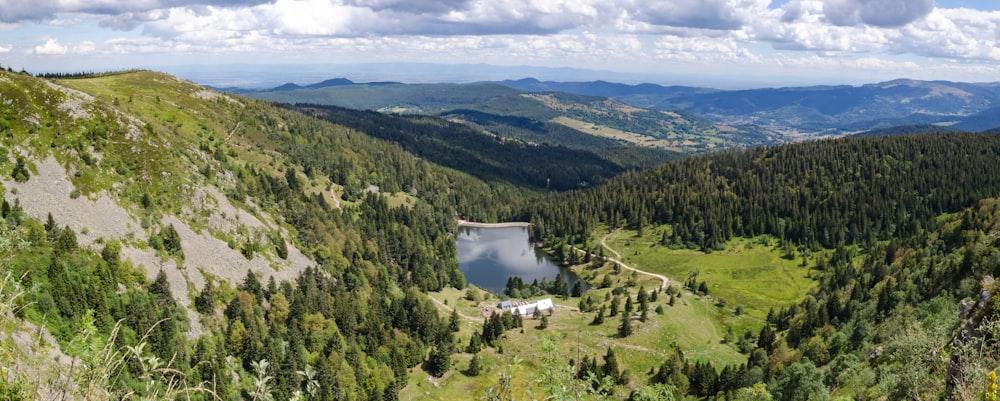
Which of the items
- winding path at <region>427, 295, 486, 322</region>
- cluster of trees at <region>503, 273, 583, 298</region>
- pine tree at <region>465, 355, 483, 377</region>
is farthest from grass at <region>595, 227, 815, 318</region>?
pine tree at <region>465, 355, 483, 377</region>

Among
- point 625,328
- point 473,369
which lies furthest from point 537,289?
point 473,369

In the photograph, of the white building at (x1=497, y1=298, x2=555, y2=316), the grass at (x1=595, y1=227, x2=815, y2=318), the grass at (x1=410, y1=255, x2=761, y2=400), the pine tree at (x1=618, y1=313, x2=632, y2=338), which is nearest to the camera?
the grass at (x1=410, y1=255, x2=761, y2=400)

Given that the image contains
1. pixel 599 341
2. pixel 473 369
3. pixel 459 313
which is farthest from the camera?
pixel 459 313

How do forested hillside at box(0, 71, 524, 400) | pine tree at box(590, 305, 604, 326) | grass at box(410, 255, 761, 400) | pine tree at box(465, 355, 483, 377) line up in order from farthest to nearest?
pine tree at box(590, 305, 604, 326) → pine tree at box(465, 355, 483, 377) → grass at box(410, 255, 761, 400) → forested hillside at box(0, 71, 524, 400)

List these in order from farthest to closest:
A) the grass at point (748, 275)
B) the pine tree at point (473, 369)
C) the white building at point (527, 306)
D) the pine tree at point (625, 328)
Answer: the grass at point (748, 275) → the white building at point (527, 306) → the pine tree at point (625, 328) → the pine tree at point (473, 369)

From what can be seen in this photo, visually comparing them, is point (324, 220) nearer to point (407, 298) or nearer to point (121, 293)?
point (407, 298)

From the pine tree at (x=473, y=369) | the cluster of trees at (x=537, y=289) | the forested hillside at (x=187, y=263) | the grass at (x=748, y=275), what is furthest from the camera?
the cluster of trees at (x=537, y=289)

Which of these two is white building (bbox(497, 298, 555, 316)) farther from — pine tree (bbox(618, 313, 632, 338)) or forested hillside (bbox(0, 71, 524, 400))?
forested hillside (bbox(0, 71, 524, 400))

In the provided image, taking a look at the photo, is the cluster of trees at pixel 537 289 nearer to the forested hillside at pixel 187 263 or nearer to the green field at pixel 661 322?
the green field at pixel 661 322

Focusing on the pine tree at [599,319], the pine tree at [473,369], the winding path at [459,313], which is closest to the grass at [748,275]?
the pine tree at [599,319]

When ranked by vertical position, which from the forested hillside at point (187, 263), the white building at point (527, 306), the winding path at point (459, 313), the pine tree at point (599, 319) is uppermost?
the forested hillside at point (187, 263)

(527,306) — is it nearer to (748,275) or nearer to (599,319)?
(599,319)
